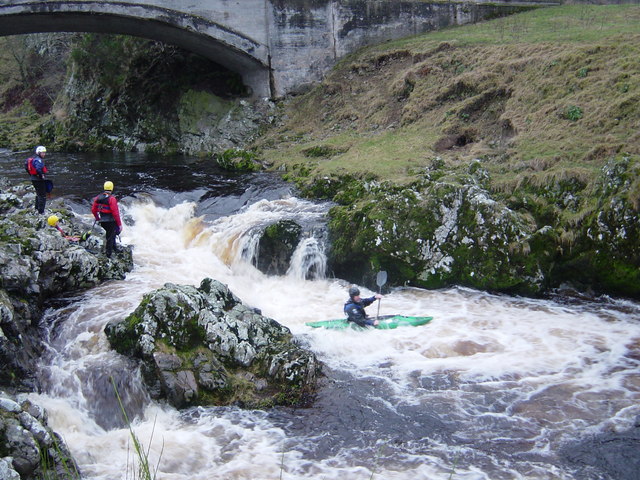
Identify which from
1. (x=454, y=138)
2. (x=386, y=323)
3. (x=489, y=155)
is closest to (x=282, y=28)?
(x=454, y=138)

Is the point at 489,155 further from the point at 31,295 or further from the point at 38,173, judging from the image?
the point at 31,295

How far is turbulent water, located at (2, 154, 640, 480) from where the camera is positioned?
21.0ft

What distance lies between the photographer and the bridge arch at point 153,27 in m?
19.1

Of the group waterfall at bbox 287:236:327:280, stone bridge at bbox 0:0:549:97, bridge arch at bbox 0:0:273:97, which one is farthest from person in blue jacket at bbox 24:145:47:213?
stone bridge at bbox 0:0:549:97

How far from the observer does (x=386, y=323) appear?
964cm

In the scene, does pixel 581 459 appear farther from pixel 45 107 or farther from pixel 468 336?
pixel 45 107

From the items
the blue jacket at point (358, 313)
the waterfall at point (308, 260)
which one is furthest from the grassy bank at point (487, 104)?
the blue jacket at point (358, 313)

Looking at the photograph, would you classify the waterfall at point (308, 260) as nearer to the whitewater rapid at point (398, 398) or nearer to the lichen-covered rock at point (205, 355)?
the whitewater rapid at point (398, 398)

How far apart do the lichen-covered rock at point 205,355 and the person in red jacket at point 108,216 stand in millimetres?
3485

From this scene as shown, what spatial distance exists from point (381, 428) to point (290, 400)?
131 centimetres

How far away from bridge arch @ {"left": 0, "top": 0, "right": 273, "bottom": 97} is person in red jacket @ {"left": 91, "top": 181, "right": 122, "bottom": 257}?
1065 cm

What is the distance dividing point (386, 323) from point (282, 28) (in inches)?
674

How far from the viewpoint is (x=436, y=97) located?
18.7 m

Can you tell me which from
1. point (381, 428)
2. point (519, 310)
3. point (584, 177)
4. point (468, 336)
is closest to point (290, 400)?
point (381, 428)
